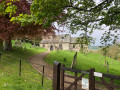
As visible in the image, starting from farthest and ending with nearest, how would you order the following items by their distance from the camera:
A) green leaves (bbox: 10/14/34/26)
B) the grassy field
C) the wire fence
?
1. green leaves (bbox: 10/14/34/26)
2. the wire fence
3. the grassy field

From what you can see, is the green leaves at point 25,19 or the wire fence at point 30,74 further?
the green leaves at point 25,19

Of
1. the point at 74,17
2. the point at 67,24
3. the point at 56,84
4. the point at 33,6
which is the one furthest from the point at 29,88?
the point at 74,17

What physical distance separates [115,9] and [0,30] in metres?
12.1

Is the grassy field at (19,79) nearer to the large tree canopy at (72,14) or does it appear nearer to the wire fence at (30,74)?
the wire fence at (30,74)

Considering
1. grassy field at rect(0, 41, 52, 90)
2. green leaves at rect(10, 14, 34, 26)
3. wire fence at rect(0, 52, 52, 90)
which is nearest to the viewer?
grassy field at rect(0, 41, 52, 90)

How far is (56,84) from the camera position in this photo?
14.6ft

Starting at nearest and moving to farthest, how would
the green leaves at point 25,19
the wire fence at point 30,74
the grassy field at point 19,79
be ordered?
the grassy field at point 19,79, the wire fence at point 30,74, the green leaves at point 25,19

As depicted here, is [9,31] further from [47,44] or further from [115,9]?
[47,44]

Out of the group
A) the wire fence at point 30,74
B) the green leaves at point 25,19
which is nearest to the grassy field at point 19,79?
the wire fence at point 30,74

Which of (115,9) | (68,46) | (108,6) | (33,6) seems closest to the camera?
(33,6)

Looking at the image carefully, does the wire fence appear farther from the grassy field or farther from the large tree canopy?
the large tree canopy

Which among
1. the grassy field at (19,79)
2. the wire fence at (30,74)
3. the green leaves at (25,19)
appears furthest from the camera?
the green leaves at (25,19)

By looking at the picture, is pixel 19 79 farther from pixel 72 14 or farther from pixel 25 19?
pixel 72 14

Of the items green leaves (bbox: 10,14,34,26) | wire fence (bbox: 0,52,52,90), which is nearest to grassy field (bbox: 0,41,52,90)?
wire fence (bbox: 0,52,52,90)
